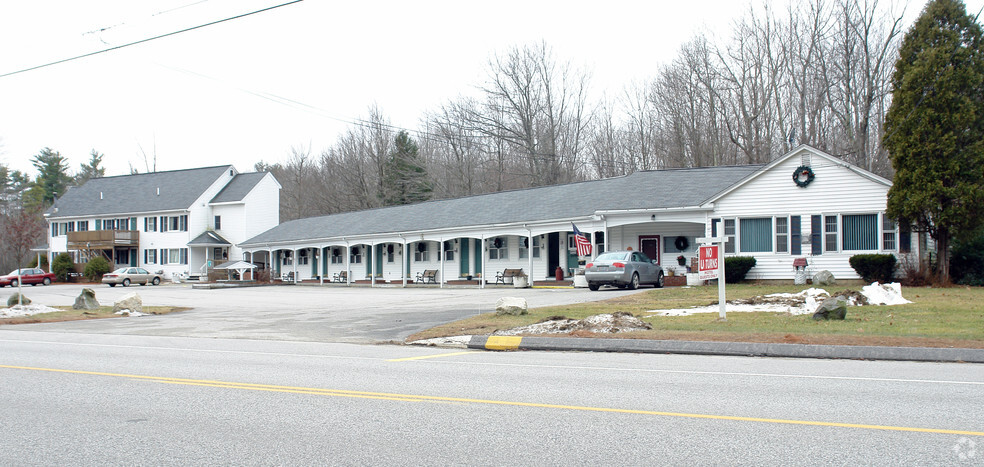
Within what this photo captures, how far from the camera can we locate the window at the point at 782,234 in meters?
29.5

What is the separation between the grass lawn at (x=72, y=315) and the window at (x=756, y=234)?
2215 cm

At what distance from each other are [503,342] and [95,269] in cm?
5944

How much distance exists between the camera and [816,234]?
2884 centimetres

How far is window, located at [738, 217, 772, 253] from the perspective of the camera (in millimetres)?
29906

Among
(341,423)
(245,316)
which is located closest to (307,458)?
(341,423)

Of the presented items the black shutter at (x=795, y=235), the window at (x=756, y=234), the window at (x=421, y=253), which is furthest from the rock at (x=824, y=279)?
the window at (x=421, y=253)

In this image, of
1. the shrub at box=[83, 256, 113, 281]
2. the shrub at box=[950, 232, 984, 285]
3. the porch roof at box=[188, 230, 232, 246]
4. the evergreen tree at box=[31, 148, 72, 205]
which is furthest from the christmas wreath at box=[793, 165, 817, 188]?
the evergreen tree at box=[31, 148, 72, 205]

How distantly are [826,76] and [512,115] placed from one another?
71.6 ft

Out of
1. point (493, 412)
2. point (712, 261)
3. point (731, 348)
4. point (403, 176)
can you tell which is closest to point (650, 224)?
point (712, 261)

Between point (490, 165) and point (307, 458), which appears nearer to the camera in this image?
point (307, 458)

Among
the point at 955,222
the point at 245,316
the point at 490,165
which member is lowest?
the point at 245,316

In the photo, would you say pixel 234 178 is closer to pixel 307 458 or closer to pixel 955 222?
pixel 955 222

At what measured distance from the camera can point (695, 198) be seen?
103 ft

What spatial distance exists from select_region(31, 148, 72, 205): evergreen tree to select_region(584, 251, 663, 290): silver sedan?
314ft
